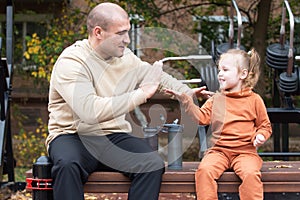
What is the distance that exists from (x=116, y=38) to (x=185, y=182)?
2.87 ft

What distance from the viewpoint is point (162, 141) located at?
11477 mm

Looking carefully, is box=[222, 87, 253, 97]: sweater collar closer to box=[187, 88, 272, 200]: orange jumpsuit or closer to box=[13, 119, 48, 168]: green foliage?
box=[187, 88, 272, 200]: orange jumpsuit

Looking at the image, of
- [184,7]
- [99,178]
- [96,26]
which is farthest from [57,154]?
[184,7]

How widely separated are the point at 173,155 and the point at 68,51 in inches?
32.7

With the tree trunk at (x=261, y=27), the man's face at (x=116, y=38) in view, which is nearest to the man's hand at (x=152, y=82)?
the man's face at (x=116, y=38)

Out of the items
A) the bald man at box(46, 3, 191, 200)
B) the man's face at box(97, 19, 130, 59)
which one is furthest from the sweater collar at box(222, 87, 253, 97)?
the man's face at box(97, 19, 130, 59)

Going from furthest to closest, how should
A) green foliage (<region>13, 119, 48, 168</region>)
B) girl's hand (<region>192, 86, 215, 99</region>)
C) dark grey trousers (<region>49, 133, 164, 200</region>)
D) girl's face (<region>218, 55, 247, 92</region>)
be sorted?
green foliage (<region>13, 119, 48, 168</region>) < girl's hand (<region>192, 86, 215, 99</region>) < girl's face (<region>218, 55, 247, 92</region>) < dark grey trousers (<region>49, 133, 164, 200</region>)

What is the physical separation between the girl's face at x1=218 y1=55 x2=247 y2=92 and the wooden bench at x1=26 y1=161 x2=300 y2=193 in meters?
0.51

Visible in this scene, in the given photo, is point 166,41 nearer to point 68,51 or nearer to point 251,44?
point 251,44

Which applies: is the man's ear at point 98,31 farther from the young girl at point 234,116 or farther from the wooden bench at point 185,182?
the wooden bench at point 185,182

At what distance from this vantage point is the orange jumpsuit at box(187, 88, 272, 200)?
370 cm

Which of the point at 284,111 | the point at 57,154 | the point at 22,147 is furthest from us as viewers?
the point at 22,147

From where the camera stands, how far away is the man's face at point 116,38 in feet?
12.6

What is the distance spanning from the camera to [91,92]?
3.67 m
